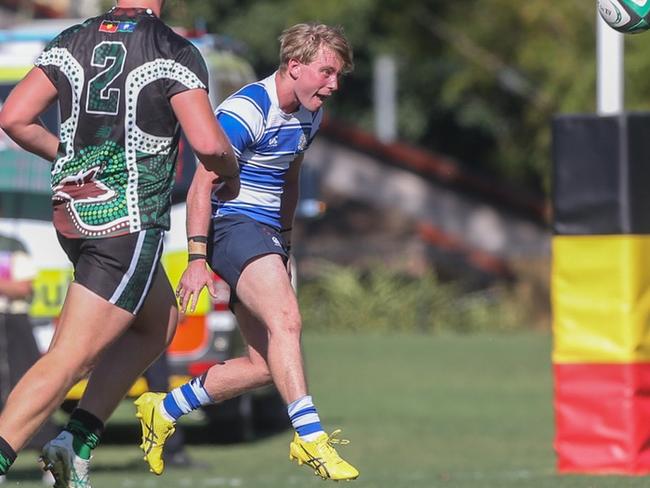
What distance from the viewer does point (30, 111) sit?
630cm

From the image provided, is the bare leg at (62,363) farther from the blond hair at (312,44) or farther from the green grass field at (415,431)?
the green grass field at (415,431)

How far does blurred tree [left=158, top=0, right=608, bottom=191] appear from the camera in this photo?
23391mm

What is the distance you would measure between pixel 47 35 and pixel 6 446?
7.39 m

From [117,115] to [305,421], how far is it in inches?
60.5

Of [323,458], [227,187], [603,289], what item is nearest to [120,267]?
[227,187]

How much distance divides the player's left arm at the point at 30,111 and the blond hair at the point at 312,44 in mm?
1226

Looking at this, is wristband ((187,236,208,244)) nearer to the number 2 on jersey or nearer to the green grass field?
the number 2 on jersey

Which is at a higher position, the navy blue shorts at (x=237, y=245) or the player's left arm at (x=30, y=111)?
the player's left arm at (x=30, y=111)

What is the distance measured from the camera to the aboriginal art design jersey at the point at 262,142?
22.9ft

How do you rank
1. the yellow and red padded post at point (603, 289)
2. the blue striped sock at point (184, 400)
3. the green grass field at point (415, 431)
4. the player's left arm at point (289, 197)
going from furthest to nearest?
the green grass field at point (415, 431), the yellow and red padded post at point (603, 289), the player's left arm at point (289, 197), the blue striped sock at point (184, 400)

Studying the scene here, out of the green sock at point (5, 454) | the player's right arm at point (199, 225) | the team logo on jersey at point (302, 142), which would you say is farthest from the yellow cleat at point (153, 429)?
the team logo on jersey at point (302, 142)

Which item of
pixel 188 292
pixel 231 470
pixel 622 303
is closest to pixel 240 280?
pixel 188 292

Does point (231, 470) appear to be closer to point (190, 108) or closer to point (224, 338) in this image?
point (224, 338)

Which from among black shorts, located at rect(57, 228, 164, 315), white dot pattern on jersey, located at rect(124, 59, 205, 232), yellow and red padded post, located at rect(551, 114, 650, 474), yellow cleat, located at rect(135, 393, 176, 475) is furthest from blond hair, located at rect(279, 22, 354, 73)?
yellow and red padded post, located at rect(551, 114, 650, 474)
